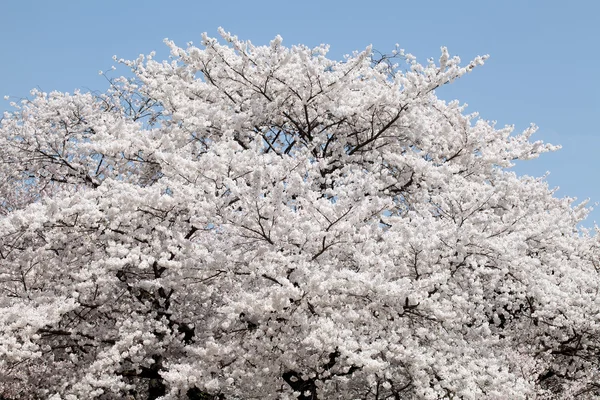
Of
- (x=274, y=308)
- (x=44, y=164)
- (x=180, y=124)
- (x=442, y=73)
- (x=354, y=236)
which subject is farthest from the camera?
(x=44, y=164)

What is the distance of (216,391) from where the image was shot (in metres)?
8.24

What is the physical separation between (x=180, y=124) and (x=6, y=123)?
414 cm

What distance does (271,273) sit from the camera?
24.0 feet

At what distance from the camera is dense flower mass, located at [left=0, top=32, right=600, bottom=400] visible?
7.56m

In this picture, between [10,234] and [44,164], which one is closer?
[10,234]

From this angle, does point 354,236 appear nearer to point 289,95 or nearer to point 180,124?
point 289,95

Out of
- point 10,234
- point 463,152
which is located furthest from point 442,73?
point 10,234

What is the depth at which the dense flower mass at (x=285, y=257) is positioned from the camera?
7.56 m

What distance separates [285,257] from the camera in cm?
725

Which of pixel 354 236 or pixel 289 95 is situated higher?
pixel 289 95

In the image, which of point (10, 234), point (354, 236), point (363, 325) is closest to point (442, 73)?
point (354, 236)

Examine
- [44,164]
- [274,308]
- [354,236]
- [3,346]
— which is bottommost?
[3,346]

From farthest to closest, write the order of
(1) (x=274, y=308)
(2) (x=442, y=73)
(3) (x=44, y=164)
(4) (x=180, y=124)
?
(3) (x=44, y=164)
(4) (x=180, y=124)
(2) (x=442, y=73)
(1) (x=274, y=308)

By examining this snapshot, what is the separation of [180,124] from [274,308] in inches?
230
